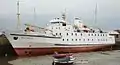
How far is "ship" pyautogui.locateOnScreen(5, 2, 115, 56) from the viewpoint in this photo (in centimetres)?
4262

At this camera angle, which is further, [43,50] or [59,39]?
[59,39]

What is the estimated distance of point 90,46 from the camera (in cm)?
5138

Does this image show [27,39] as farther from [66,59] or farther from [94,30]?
[94,30]

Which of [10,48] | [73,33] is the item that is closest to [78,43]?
[73,33]

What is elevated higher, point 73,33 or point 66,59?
point 73,33

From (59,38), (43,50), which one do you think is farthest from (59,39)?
(43,50)

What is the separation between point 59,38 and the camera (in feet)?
151

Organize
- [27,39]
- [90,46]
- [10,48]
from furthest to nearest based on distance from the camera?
[90,46] < [10,48] < [27,39]

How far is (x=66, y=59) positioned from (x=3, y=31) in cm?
1643

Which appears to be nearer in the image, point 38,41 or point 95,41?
point 38,41

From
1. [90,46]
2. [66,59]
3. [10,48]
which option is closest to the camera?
[66,59]

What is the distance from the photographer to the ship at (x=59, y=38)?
42.6m

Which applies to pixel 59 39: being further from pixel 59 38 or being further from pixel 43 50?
pixel 43 50

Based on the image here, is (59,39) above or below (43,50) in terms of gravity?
above
